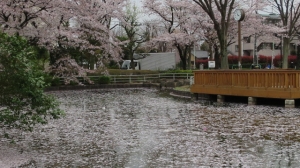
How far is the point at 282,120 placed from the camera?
11.2m

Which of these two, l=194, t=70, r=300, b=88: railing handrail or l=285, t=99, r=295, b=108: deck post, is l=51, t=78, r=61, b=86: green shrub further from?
l=285, t=99, r=295, b=108: deck post

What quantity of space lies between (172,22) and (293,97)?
2095 cm

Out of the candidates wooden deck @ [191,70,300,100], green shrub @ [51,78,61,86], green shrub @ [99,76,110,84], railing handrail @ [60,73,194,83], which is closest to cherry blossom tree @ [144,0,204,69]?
railing handrail @ [60,73,194,83]

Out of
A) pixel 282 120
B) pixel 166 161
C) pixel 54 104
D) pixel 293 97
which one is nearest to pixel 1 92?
pixel 54 104

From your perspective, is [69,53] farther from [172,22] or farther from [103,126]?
[103,126]

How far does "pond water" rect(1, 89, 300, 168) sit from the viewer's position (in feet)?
22.3

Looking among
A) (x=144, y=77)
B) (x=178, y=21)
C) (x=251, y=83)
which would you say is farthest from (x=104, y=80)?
(x=251, y=83)

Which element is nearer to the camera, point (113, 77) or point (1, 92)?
point (1, 92)

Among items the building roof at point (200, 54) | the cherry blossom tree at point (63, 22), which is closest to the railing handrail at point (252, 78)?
the cherry blossom tree at point (63, 22)

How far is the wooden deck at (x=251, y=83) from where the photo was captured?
1414cm

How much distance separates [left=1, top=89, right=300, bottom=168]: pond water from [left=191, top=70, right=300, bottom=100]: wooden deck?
1.21 metres

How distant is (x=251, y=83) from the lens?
15.7 m

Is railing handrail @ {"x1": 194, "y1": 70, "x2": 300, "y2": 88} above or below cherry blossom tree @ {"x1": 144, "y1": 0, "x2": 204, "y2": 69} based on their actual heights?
below

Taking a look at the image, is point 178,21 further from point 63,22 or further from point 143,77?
point 63,22
